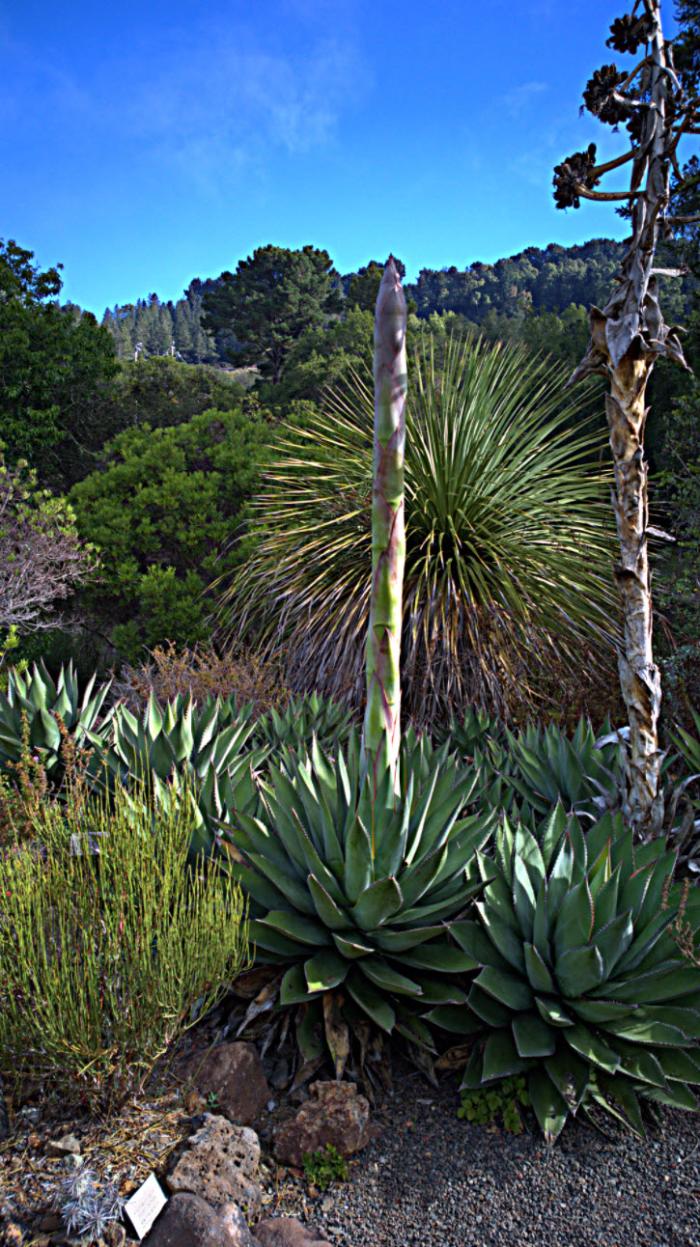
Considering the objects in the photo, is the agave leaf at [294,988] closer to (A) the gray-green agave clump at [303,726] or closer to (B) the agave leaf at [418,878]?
(B) the agave leaf at [418,878]

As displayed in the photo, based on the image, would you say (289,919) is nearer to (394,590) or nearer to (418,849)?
(418,849)

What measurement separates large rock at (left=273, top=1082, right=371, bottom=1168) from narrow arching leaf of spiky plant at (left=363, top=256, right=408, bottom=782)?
1038mm

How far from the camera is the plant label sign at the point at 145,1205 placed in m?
1.93

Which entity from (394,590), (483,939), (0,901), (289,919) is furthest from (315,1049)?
(394,590)

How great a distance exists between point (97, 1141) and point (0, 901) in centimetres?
71

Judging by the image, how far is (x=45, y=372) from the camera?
1512 cm

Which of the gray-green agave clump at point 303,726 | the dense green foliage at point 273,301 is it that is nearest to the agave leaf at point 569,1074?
the gray-green agave clump at point 303,726

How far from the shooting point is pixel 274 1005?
2.70m

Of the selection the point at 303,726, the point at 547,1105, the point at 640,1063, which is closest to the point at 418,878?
the point at 547,1105

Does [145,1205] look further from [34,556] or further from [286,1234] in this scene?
[34,556]

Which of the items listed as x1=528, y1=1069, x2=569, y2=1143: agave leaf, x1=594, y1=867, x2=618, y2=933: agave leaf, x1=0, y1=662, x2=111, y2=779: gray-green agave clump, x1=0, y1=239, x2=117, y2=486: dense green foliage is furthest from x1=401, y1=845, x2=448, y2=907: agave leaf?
x1=0, y1=239, x2=117, y2=486: dense green foliage

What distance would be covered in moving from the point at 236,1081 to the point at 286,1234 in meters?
0.54

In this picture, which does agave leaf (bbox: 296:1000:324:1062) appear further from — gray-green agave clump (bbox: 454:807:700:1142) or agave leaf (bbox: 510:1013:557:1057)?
agave leaf (bbox: 510:1013:557:1057)

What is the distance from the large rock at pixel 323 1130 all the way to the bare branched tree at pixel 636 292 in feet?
5.91
